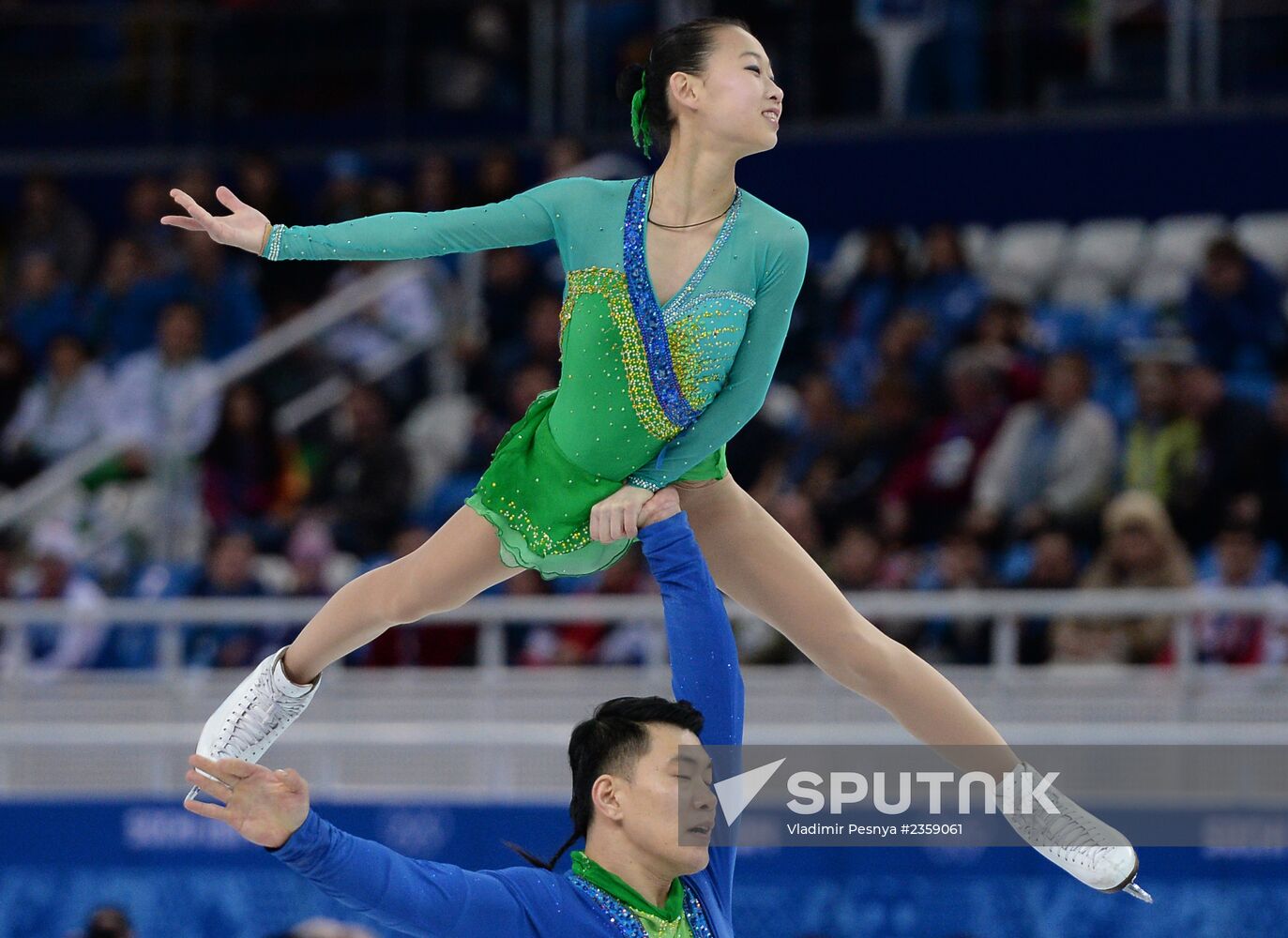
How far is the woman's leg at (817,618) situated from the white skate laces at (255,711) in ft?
2.73

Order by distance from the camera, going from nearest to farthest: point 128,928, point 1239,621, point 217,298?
1. point 128,928
2. point 1239,621
3. point 217,298

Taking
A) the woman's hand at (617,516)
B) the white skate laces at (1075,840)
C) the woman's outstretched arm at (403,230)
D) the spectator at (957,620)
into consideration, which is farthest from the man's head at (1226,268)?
the woman's hand at (617,516)

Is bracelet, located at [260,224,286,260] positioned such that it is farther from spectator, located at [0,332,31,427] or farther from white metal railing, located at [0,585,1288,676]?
spectator, located at [0,332,31,427]

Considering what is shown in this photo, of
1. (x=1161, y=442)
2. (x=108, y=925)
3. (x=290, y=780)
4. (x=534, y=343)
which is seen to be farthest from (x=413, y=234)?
(x=534, y=343)

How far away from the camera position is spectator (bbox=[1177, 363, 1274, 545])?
7.13 meters

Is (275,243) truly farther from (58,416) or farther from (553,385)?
(58,416)

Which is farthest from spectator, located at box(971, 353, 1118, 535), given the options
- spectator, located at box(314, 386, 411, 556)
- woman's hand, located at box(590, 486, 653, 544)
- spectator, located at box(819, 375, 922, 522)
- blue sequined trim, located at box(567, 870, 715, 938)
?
blue sequined trim, located at box(567, 870, 715, 938)

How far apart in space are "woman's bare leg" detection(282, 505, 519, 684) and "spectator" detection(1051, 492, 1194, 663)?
3255 mm

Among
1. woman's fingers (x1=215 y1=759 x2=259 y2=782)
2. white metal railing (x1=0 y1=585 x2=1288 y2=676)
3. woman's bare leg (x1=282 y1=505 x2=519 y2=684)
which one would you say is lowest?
white metal railing (x1=0 y1=585 x2=1288 y2=676)

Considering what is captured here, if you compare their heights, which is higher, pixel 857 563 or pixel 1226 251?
pixel 1226 251

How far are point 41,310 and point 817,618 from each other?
684 cm

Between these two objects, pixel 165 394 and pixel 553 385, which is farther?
pixel 165 394

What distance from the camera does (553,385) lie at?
812cm

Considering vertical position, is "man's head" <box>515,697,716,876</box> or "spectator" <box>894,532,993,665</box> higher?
"man's head" <box>515,697,716,876</box>
